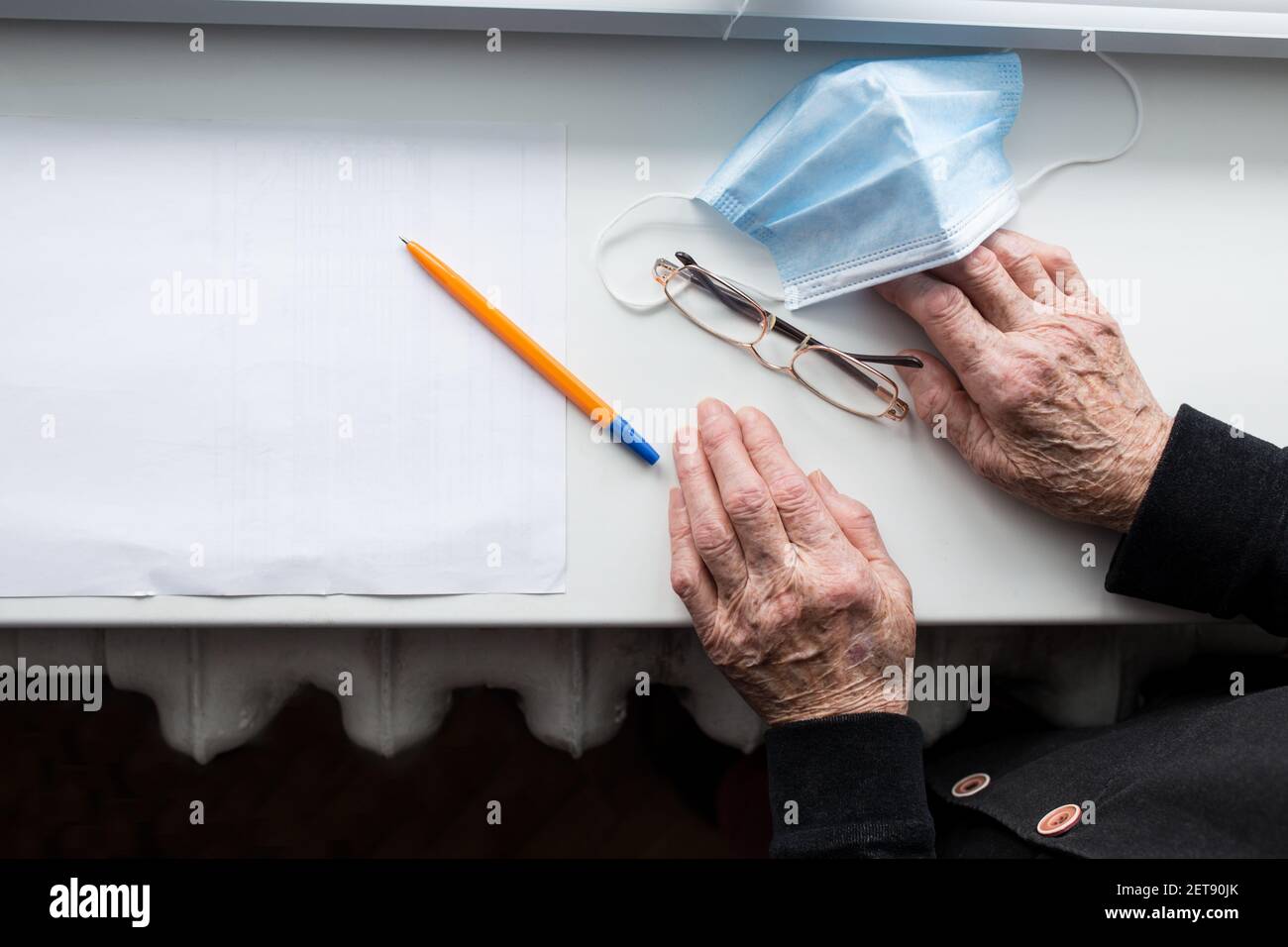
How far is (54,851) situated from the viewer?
3.15 feet

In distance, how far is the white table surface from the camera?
564 millimetres

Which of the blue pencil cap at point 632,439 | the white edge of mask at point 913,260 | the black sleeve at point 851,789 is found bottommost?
the black sleeve at point 851,789

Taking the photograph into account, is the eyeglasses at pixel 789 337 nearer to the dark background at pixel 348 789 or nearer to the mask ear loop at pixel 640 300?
the mask ear loop at pixel 640 300

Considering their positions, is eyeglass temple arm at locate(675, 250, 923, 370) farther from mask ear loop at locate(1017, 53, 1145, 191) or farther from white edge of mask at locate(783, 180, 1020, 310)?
mask ear loop at locate(1017, 53, 1145, 191)

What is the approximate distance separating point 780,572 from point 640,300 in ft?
0.70

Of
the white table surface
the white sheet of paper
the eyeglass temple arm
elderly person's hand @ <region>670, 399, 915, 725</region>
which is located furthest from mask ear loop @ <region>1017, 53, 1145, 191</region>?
the white sheet of paper

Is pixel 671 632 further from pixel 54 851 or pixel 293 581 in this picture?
pixel 54 851

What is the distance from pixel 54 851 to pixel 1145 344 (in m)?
1.24

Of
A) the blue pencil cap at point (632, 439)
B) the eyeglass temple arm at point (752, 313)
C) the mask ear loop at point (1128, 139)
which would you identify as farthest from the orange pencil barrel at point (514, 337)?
the mask ear loop at point (1128, 139)

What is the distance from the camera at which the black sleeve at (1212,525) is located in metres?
0.54

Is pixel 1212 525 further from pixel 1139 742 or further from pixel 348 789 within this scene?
pixel 348 789

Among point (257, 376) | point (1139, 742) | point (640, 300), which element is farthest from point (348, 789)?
point (1139, 742)

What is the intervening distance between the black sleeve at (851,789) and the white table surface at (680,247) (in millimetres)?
96

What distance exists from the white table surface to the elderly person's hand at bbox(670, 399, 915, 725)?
20 mm
